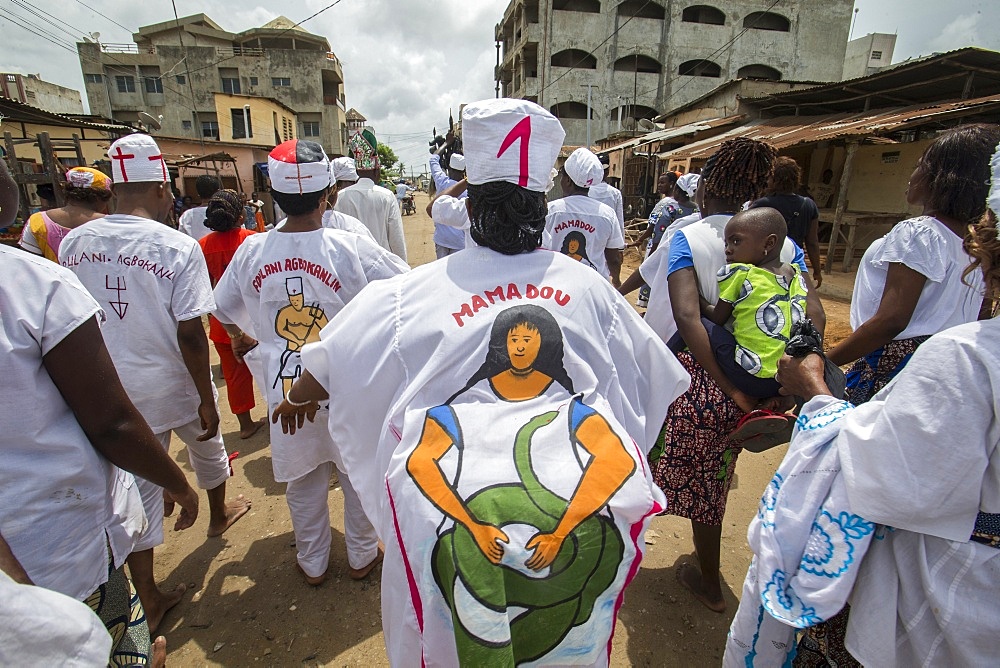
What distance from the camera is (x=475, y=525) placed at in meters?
1.13

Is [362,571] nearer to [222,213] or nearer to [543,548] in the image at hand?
[543,548]

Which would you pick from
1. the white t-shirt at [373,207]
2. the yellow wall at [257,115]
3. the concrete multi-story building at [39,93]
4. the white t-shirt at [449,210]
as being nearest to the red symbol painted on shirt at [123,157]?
the white t-shirt at [449,210]

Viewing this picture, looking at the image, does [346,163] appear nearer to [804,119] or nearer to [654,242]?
[654,242]

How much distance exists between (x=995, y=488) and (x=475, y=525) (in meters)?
1.10

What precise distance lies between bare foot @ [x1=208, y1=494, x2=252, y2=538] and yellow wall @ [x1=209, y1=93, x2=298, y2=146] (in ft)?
82.3

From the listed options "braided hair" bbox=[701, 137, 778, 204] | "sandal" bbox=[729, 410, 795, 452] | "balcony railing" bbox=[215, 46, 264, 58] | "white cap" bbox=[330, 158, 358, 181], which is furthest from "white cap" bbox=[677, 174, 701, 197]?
"balcony railing" bbox=[215, 46, 264, 58]

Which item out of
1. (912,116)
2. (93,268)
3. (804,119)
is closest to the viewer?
(93,268)

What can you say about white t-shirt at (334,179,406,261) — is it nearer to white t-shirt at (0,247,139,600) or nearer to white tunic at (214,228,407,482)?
white tunic at (214,228,407,482)

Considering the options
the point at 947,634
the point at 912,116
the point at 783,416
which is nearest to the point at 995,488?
the point at 947,634

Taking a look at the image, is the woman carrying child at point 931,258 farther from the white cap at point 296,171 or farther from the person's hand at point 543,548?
the white cap at point 296,171

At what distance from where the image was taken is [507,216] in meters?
1.47

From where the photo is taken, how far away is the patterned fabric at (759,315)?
201 cm

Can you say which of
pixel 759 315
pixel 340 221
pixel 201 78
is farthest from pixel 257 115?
pixel 759 315

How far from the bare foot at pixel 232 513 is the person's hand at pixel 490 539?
8.89 ft
